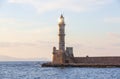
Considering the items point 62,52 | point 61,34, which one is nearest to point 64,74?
point 61,34

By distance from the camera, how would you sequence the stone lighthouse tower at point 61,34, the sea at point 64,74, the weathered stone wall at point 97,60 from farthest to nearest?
the weathered stone wall at point 97,60 < the stone lighthouse tower at point 61,34 < the sea at point 64,74

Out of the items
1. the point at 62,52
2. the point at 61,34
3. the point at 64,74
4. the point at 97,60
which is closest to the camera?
the point at 64,74

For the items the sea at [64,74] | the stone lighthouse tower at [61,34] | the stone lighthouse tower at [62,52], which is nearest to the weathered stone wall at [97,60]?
the stone lighthouse tower at [62,52]

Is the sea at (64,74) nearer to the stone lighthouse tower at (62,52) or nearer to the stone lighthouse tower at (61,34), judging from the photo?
the stone lighthouse tower at (61,34)

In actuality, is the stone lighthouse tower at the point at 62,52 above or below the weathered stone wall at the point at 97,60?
above

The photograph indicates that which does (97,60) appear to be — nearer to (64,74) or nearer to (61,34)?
(61,34)

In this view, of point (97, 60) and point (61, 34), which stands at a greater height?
point (61, 34)

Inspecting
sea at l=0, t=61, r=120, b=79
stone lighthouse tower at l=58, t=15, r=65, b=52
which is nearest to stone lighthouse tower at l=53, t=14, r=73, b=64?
stone lighthouse tower at l=58, t=15, r=65, b=52

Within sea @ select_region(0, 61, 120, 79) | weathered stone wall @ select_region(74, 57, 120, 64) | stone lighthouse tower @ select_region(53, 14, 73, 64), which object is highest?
stone lighthouse tower @ select_region(53, 14, 73, 64)

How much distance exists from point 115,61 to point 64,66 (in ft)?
35.5

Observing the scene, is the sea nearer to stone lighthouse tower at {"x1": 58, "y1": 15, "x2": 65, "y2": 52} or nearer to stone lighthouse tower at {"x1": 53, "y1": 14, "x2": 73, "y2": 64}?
stone lighthouse tower at {"x1": 58, "y1": 15, "x2": 65, "y2": 52}

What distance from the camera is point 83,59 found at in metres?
95.1

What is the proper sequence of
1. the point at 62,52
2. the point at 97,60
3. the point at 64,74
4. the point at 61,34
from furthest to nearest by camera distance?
1. the point at 97,60
2. the point at 62,52
3. the point at 61,34
4. the point at 64,74

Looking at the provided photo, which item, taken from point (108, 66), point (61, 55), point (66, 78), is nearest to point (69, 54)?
point (61, 55)
